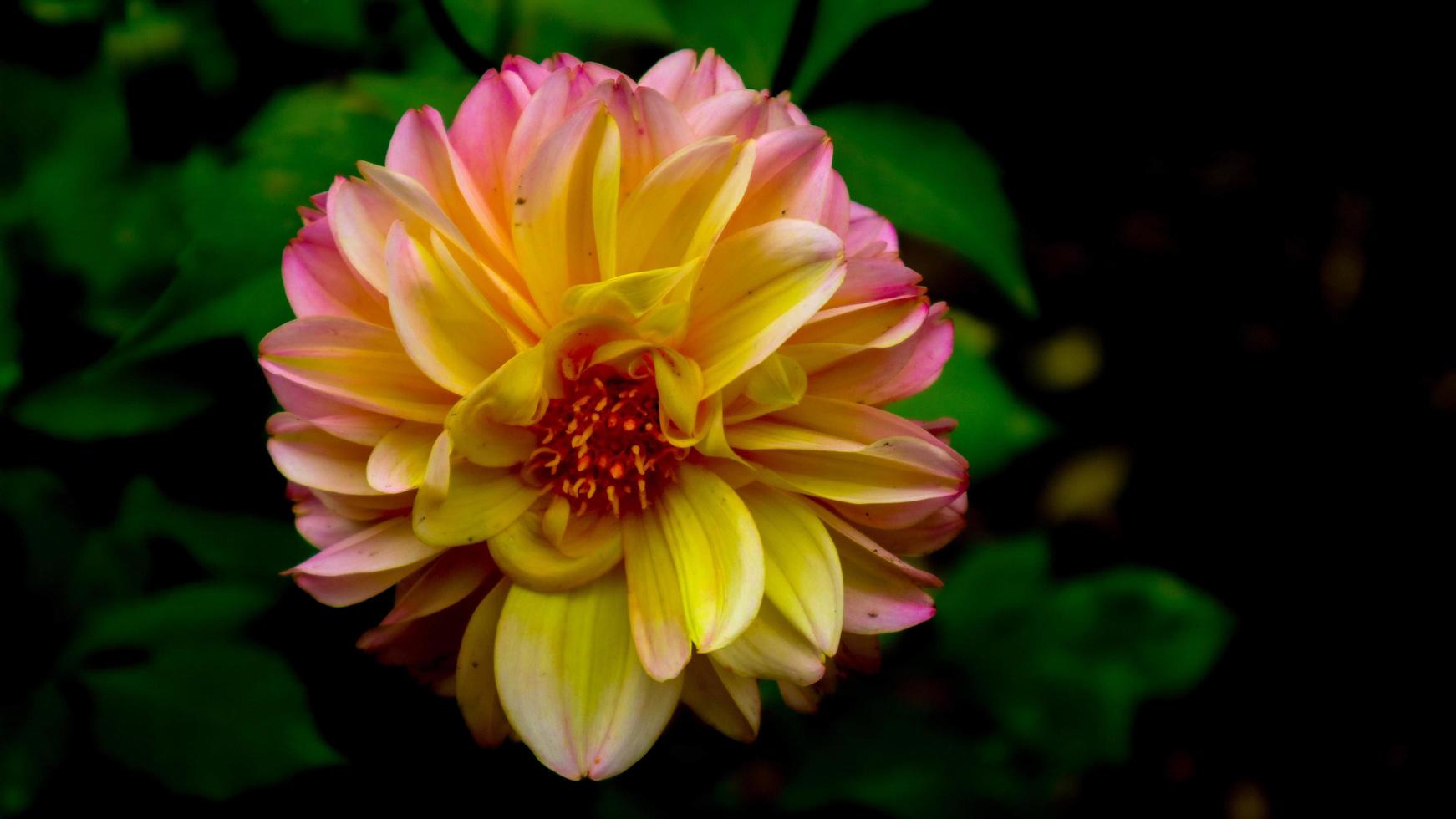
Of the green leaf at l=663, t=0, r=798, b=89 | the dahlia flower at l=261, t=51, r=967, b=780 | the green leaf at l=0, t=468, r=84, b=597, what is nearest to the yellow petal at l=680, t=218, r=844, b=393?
the dahlia flower at l=261, t=51, r=967, b=780

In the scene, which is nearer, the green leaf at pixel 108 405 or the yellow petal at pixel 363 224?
the yellow petal at pixel 363 224

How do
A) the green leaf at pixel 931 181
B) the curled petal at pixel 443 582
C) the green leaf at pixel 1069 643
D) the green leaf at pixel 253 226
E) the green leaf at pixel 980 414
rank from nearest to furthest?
the curled petal at pixel 443 582, the green leaf at pixel 253 226, the green leaf at pixel 931 181, the green leaf at pixel 980 414, the green leaf at pixel 1069 643

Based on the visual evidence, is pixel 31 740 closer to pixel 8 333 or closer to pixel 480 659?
pixel 8 333

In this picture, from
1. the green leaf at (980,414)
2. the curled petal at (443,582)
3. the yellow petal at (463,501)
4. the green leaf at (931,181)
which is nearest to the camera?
the yellow petal at (463,501)

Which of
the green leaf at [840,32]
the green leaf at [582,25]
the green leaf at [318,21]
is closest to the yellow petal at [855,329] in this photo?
the green leaf at [840,32]

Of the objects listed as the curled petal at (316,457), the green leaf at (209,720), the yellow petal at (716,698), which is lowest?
the green leaf at (209,720)

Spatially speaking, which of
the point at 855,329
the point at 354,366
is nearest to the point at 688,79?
the point at 855,329

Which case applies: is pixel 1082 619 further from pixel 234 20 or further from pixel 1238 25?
pixel 234 20

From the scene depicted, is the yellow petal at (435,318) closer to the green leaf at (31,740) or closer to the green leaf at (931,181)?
the green leaf at (931,181)
